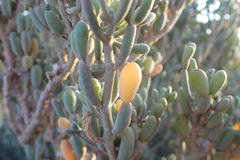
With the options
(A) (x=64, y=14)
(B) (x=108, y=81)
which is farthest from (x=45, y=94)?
(B) (x=108, y=81)

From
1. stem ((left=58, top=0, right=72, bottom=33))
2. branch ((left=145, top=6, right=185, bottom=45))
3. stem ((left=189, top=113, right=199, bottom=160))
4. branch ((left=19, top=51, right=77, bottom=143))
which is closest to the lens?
stem ((left=58, top=0, right=72, bottom=33))

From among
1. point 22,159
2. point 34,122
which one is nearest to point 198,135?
point 34,122

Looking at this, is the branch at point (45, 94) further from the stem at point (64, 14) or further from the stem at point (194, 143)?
the stem at point (194, 143)

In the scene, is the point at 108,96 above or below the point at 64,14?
below

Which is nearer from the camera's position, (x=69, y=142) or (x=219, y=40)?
(x=69, y=142)

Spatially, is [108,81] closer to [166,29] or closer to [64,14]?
[64,14]

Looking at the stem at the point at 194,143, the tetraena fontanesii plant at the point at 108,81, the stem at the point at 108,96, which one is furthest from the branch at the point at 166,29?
the stem at the point at 108,96

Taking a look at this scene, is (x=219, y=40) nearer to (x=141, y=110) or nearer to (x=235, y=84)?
(x=235, y=84)

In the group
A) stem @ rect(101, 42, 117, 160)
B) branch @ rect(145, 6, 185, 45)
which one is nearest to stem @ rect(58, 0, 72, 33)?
stem @ rect(101, 42, 117, 160)

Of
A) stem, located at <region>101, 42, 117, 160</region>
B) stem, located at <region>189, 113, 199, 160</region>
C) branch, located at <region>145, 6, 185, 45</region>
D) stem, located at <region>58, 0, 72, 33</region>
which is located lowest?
stem, located at <region>189, 113, 199, 160</region>

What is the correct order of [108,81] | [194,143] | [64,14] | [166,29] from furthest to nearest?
[166,29] < [194,143] < [64,14] < [108,81]

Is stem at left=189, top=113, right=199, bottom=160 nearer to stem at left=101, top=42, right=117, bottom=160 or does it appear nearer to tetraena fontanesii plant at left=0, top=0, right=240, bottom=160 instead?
tetraena fontanesii plant at left=0, top=0, right=240, bottom=160
